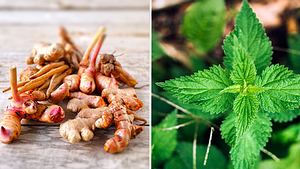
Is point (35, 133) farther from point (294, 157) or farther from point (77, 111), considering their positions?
point (294, 157)

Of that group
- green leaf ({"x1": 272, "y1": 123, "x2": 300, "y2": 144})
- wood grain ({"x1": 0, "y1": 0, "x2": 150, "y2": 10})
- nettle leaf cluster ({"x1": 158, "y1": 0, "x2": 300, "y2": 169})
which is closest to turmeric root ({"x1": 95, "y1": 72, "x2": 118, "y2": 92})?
nettle leaf cluster ({"x1": 158, "y1": 0, "x2": 300, "y2": 169})

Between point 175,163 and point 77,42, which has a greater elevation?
point 77,42

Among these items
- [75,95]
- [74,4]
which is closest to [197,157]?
[75,95]

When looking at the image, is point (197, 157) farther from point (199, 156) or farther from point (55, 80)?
point (55, 80)

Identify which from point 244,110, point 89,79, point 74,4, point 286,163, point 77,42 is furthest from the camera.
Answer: point 74,4

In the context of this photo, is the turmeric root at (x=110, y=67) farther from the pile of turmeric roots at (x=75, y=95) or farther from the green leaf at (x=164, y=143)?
the green leaf at (x=164, y=143)

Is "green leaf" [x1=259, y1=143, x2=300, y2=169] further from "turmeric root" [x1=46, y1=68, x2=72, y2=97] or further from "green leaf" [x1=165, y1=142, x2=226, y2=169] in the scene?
"turmeric root" [x1=46, y1=68, x2=72, y2=97]

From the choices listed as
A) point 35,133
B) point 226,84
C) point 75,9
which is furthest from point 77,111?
point 75,9
